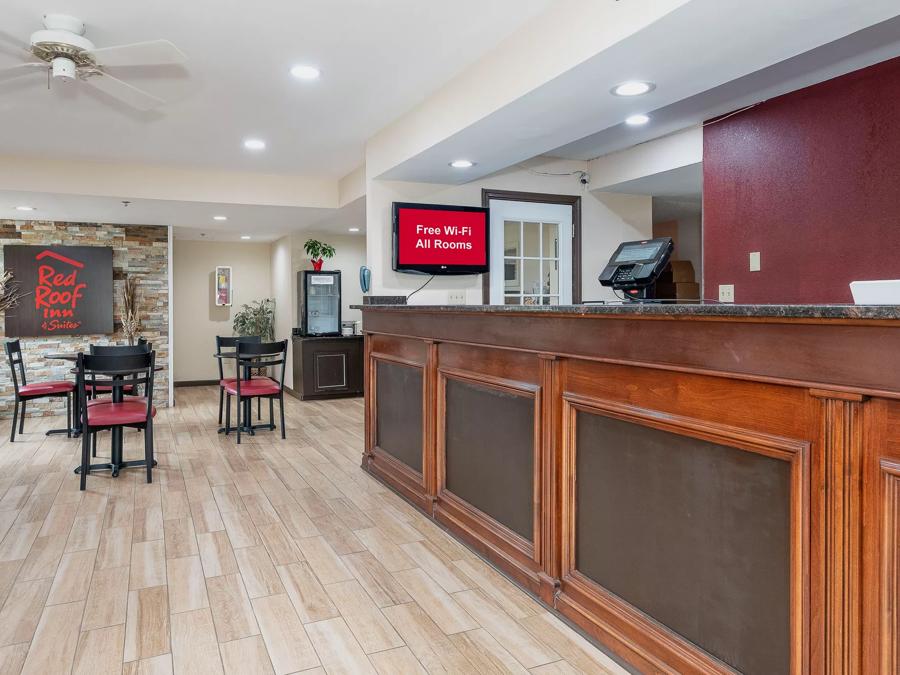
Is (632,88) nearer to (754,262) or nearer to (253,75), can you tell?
(754,262)

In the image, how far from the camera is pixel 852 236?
11.0 ft

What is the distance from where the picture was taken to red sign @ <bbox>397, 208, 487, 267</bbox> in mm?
4711

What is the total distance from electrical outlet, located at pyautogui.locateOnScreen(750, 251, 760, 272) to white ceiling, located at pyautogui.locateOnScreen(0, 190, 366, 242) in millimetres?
3541

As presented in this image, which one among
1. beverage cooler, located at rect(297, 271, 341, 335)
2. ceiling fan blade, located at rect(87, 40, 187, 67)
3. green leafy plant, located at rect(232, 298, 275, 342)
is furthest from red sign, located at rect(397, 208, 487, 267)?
green leafy plant, located at rect(232, 298, 275, 342)

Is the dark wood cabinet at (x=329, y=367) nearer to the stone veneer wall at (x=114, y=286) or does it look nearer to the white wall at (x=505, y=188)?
the stone veneer wall at (x=114, y=286)

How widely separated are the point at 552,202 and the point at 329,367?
12.8ft

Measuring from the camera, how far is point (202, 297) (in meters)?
9.71

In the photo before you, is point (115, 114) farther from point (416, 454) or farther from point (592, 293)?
point (592, 293)

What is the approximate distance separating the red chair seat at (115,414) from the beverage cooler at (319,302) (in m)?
3.89

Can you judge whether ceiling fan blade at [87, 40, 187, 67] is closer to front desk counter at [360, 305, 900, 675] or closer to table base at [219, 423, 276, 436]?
front desk counter at [360, 305, 900, 675]

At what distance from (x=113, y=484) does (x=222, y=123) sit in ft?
8.47

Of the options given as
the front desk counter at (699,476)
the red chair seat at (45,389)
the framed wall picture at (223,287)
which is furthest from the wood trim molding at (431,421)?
the framed wall picture at (223,287)

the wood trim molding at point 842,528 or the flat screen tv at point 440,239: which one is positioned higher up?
the flat screen tv at point 440,239

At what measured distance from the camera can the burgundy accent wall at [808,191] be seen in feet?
10.6
